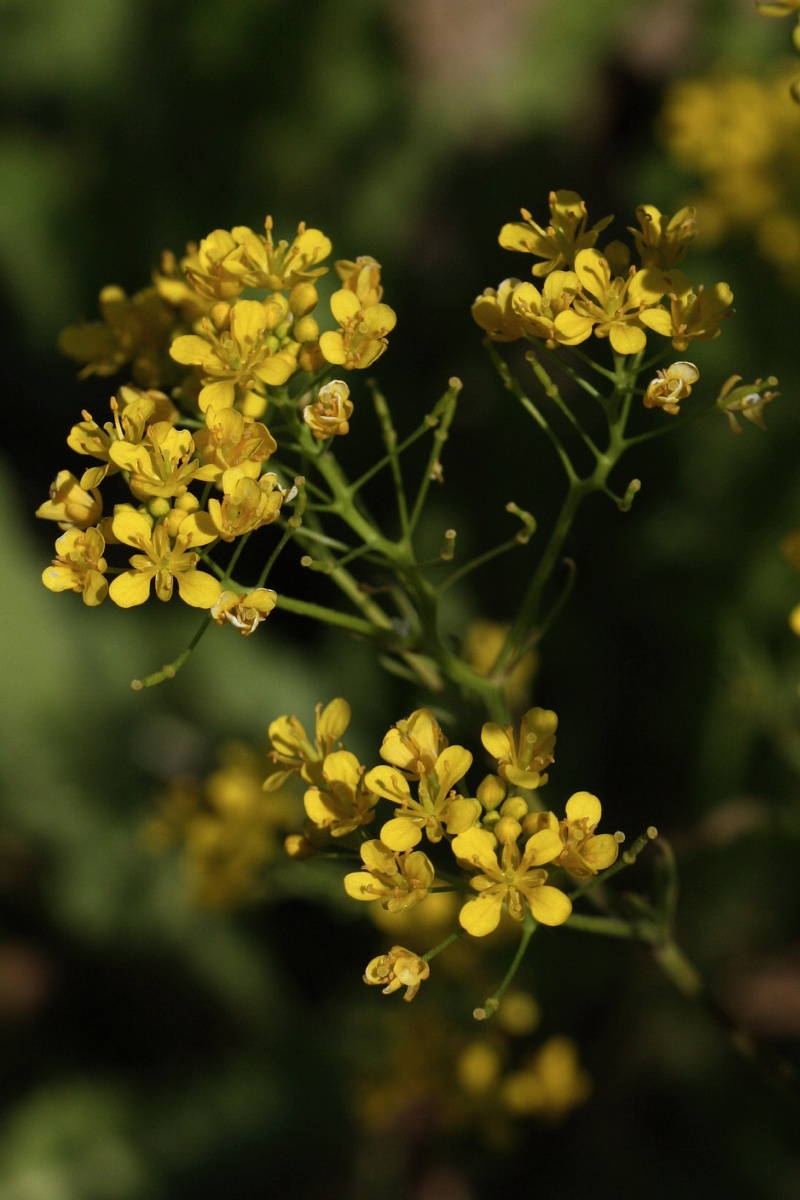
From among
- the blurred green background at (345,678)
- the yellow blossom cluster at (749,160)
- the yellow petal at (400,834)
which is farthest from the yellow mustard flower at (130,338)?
the yellow blossom cluster at (749,160)

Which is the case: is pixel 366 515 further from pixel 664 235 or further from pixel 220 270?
pixel 664 235

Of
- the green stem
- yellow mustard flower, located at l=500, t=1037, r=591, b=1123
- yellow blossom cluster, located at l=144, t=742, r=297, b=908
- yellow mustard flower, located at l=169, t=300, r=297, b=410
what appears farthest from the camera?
yellow blossom cluster, located at l=144, t=742, r=297, b=908

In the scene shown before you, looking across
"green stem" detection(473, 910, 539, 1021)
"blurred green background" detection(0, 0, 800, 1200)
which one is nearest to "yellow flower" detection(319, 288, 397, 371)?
"green stem" detection(473, 910, 539, 1021)

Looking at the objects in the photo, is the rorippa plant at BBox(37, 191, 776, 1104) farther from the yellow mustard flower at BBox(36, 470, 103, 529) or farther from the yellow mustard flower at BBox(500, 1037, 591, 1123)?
the yellow mustard flower at BBox(500, 1037, 591, 1123)

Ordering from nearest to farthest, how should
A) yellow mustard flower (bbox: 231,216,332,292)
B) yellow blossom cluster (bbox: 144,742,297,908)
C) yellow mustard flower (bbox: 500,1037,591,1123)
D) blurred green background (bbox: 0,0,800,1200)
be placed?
yellow mustard flower (bbox: 231,216,332,292), yellow mustard flower (bbox: 500,1037,591,1123), yellow blossom cluster (bbox: 144,742,297,908), blurred green background (bbox: 0,0,800,1200)

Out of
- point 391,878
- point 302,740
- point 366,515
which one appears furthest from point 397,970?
point 366,515

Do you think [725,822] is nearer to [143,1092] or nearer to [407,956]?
[407,956]

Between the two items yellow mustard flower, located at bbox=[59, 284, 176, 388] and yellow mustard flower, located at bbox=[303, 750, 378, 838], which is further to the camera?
yellow mustard flower, located at bbox=[59, 284, 176, 388]
